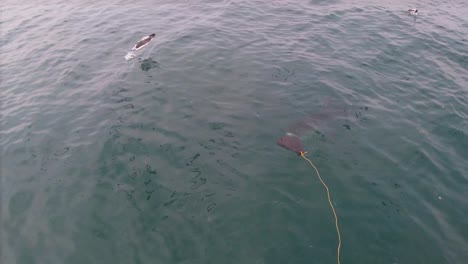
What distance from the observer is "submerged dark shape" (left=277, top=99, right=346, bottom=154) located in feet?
30.8

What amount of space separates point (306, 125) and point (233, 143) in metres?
2.69

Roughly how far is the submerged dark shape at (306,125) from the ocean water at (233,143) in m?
0.14

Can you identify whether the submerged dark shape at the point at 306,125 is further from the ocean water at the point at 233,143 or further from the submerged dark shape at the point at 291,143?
the ocean water at the point at 233,143

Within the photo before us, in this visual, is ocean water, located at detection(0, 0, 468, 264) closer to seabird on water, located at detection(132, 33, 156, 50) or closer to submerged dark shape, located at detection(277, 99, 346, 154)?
submerged dark shape, located at detection(277, 99, 346, 154)

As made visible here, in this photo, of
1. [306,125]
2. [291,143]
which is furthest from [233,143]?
[306,125]

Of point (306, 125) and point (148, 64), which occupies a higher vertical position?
point (148, 64)

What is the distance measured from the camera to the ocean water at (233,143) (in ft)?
23.5

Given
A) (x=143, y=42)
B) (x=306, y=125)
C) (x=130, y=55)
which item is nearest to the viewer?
(x=306, y=125)

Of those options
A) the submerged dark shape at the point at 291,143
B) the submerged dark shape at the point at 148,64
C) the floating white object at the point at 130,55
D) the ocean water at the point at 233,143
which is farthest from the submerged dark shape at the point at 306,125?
the floating white object at the point at 130,55

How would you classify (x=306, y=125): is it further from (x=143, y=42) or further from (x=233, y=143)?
(x=143, y=42)

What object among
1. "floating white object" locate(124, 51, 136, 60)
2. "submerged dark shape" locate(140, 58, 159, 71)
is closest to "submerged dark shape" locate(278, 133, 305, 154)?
"submerged dark shape" locate(140, 58, 159, 71)

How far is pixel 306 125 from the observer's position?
10.2 m

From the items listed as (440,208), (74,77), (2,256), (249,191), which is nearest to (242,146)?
(249,191)

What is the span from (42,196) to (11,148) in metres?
3.07
